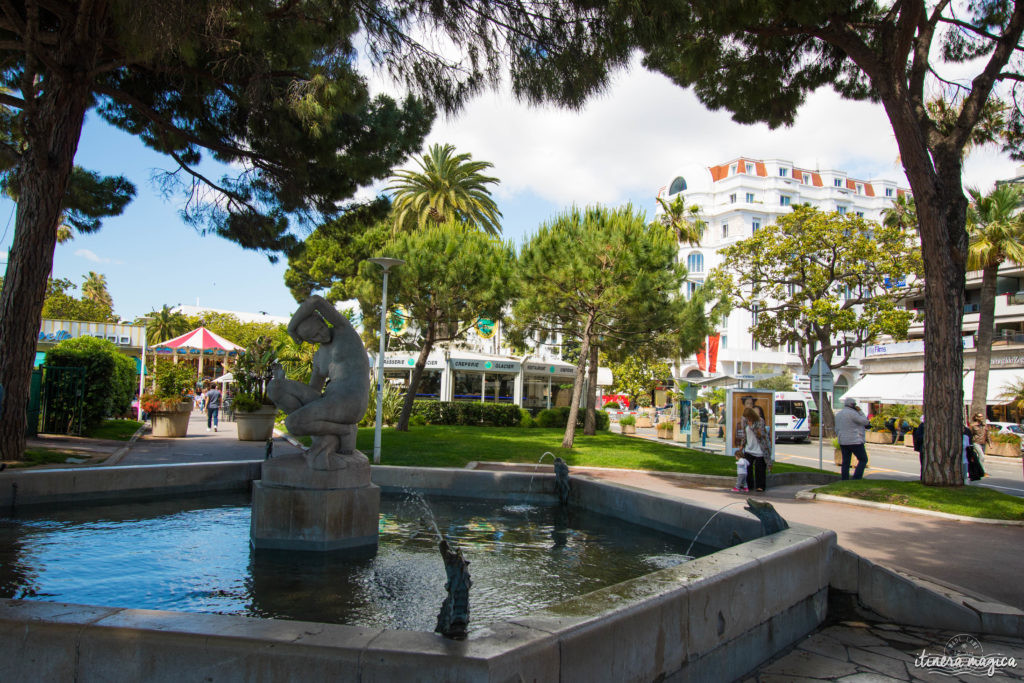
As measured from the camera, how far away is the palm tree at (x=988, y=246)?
25422 millimetres

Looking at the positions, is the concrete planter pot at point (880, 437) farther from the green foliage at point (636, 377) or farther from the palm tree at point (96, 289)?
the palm tree at point (96, 289)

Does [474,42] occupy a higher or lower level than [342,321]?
higher

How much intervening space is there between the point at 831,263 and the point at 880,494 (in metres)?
21.8

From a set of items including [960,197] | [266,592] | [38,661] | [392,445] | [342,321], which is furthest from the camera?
[392,445]

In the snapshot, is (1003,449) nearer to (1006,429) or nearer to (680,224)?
(1006,429)

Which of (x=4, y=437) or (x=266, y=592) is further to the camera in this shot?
(x=4, y=437)

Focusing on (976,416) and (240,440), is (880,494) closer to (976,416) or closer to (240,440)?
(240,440)

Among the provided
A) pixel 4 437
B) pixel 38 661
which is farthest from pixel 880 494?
pixel 4 437

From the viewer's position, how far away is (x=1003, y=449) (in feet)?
78.6

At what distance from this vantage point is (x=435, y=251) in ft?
72.2

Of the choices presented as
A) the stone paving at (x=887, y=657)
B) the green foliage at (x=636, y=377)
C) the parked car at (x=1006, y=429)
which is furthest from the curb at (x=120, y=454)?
the green foliage at (x=636, y=377)

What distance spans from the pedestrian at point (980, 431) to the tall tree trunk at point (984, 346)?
0.83 m

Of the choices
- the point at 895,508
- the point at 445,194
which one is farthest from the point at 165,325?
the point at 895,508

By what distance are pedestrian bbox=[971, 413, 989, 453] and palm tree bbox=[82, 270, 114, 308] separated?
7846 centimetres
